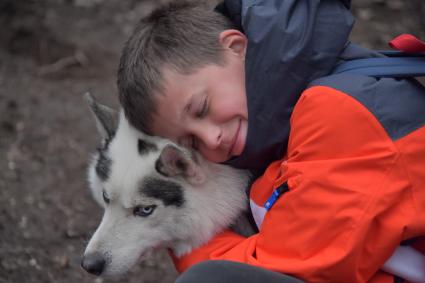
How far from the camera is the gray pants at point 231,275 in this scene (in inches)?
77.2

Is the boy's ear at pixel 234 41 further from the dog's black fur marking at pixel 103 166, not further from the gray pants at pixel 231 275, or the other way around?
the gray pants at pixel 231 275

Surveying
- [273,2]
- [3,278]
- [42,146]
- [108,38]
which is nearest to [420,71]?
[273,2]

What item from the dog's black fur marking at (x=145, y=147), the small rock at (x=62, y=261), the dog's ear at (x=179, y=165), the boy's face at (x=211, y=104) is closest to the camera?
the boy's face at (x=211, y=104)

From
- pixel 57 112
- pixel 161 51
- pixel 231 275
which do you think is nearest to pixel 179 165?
pixel 161 51

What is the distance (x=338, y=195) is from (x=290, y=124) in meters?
0.35

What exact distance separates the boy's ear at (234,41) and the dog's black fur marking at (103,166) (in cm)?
65

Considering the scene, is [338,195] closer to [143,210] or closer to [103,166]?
[143,210]

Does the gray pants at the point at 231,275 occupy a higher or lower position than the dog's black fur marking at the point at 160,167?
higher

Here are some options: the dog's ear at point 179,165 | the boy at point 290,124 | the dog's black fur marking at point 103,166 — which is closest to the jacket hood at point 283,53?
the boy at point 290,124

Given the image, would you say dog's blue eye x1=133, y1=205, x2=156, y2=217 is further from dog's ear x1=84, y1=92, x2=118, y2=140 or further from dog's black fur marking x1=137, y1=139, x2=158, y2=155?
dog's ear x1=84, y1=92, x2=118, y2=140

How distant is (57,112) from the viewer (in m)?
4.50

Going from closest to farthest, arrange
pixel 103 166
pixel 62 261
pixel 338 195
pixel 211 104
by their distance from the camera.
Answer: pixel 338 195
pixel 211 104
pixel 103 166
pixel 62 261

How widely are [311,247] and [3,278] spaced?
5.83 ft

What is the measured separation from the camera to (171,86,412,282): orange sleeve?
6.21ft
